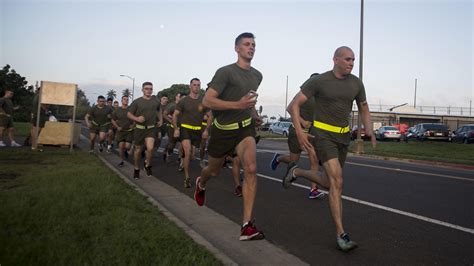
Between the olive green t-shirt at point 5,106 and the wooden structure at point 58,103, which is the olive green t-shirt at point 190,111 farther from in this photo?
the olive green t-shirt at point 5,106

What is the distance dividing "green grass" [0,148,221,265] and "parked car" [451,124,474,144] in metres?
27.9

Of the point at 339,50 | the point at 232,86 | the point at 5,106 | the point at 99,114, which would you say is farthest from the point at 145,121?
the point at 5,106

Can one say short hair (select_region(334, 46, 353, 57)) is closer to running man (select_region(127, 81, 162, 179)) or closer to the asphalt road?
the asphalt road

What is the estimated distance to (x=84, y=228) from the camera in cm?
423

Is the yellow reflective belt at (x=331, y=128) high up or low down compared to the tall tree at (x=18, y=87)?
down

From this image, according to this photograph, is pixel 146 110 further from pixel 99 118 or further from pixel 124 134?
pixel 99 118

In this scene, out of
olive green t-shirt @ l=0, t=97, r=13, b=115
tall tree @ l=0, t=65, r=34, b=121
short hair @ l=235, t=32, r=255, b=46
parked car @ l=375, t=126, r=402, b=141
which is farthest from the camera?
tall tree @ l=0, t=65, r=34, b=121

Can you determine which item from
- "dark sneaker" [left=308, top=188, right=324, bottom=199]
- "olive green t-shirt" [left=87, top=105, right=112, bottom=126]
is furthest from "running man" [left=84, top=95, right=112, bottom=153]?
"dark sneaker" [left=308, top=188, right=324, bottom=199]

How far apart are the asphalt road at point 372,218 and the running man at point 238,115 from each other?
752 mm

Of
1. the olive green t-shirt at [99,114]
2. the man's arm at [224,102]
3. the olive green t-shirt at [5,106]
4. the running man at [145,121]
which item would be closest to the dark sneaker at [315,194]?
the man's arm at [224,102]

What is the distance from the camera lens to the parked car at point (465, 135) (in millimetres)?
28481

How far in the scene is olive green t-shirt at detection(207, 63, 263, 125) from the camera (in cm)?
470

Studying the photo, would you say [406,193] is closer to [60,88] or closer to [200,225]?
[200,225]

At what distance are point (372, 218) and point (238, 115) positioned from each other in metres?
2.37
